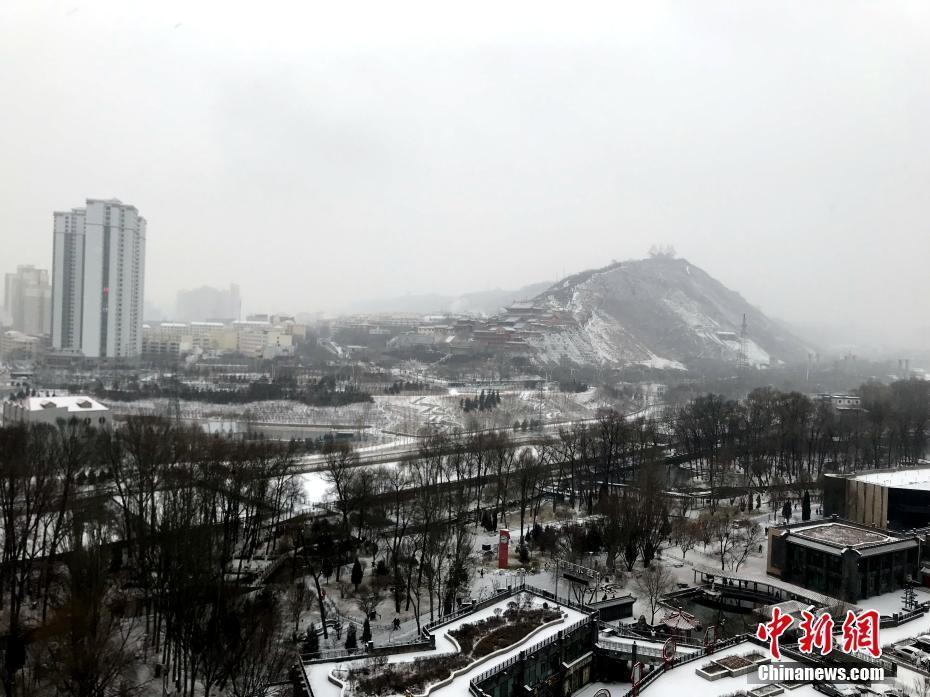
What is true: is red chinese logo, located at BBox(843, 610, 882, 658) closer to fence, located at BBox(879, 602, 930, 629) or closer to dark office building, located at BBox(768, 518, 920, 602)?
fence, located at BBox(879, 602, 930, 629)

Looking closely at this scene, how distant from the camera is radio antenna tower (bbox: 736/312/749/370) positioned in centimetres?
11588

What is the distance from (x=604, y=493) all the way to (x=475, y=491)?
5.63m

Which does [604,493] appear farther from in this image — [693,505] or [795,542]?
[795,542]

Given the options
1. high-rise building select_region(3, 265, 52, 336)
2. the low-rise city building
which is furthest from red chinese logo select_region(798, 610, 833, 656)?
high-rise building select_region(3, 265, 52, 336)

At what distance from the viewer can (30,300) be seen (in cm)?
11388

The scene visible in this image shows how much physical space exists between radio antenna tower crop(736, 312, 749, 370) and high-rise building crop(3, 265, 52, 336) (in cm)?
10333

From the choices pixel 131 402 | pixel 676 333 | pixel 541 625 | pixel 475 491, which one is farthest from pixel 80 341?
pixel 676 333

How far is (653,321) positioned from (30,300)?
328ft

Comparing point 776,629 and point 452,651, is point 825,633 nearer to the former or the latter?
point 776,629

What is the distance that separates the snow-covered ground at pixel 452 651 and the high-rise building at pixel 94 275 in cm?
7391

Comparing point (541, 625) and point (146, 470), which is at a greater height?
point (146, 470)

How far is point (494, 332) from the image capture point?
95.9m

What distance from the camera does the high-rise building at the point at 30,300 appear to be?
113 m

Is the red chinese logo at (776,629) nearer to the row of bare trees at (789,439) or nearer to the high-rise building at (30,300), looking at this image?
the row of bare trees at (789,439)
